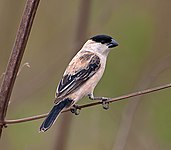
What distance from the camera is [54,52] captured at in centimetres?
413

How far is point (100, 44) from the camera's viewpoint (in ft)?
9.55

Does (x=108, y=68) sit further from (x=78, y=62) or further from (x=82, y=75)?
(x=82, y=75)

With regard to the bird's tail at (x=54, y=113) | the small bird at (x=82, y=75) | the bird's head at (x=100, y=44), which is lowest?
the bird's tail at (x=54, y=113)

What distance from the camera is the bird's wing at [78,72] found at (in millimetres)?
2503

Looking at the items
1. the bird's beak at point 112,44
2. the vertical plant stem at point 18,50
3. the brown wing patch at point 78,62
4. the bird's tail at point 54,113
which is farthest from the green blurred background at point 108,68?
the vertical plant stem at point 18,50

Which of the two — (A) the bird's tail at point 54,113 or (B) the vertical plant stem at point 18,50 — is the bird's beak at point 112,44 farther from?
(B) the vertical plant stem at point 18,50

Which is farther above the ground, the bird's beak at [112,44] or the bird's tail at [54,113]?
the bird's beak at [112,44]

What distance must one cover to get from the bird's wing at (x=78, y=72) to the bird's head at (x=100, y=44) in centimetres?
6

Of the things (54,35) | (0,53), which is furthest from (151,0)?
(0,53)

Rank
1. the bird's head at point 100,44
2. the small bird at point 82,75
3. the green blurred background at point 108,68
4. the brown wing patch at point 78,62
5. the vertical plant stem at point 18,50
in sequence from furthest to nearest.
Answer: the green blurred background at point 108,68 < the bird's head at point 100,44 < the brown wing patch at point 78,62 < the small bird at point 82,75 < the vertical plant stem at point 18,50

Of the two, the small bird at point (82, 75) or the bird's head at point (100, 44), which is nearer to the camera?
the small bird at point (82, 75)

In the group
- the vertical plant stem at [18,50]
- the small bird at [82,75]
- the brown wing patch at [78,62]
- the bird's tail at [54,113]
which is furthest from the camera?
the brown wing patch at [78,62]

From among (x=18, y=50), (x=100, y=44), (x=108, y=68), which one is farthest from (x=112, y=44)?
(x=108, y=68)

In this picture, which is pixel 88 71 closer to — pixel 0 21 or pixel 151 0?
pixel 0 21
